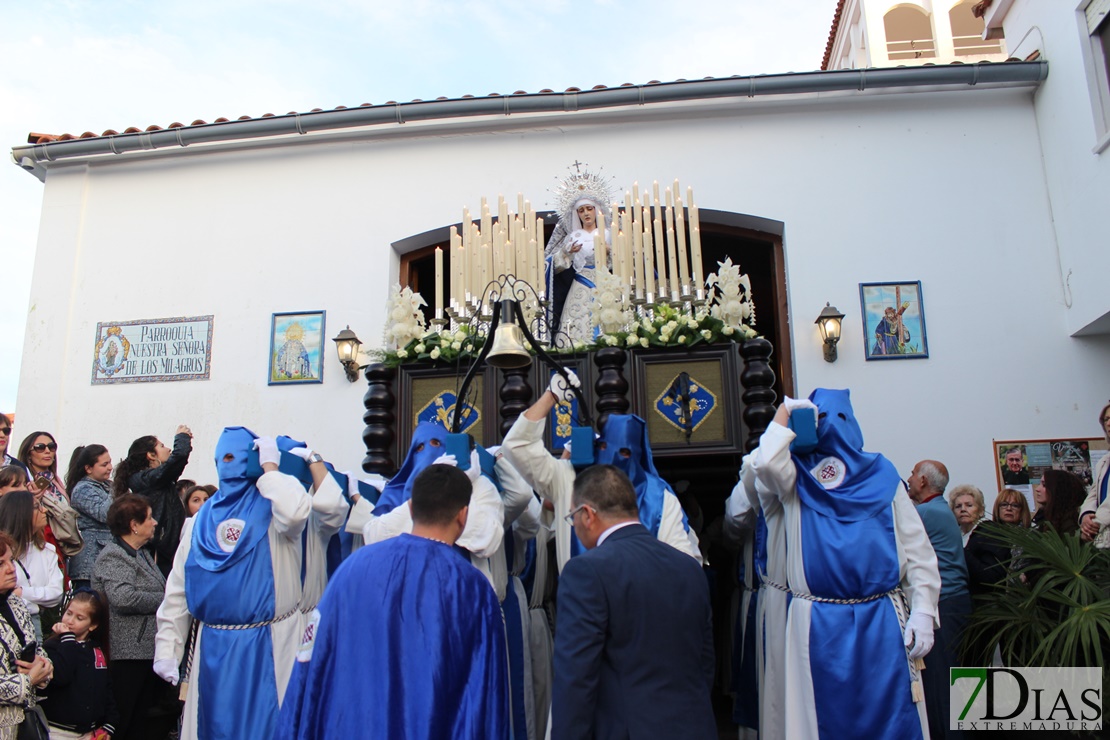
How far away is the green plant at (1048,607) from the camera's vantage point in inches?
167

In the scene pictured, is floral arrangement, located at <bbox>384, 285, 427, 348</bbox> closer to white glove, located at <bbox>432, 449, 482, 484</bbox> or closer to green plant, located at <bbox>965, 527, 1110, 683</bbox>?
white glove, located at <bbox>432, 449, 482, 484</bbox>

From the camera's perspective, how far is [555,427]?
5.59m

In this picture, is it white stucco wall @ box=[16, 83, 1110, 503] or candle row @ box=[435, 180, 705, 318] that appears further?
white stucco wall @ box=[16, 83, 1110, 503]

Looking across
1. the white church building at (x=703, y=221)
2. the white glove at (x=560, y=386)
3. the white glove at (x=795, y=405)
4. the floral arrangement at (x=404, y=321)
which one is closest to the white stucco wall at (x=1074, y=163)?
the white church building at (x=703, y=221)

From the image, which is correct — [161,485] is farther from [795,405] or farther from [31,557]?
[795,405]

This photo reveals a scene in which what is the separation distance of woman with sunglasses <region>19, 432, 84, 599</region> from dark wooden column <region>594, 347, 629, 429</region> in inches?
119

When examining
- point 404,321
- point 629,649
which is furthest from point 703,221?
point 629,649

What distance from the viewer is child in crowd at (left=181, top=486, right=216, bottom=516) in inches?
236

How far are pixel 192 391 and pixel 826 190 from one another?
628 centimetres

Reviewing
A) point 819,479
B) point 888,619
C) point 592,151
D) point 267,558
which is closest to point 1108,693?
point 888,619

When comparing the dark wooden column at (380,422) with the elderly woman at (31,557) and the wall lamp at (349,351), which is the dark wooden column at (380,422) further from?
the wall lamp at (349,351)

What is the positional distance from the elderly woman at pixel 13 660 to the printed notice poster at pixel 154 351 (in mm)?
4997

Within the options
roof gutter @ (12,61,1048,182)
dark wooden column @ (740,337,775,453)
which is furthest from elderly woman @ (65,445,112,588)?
roof gutter @ (12,61,1048,182)

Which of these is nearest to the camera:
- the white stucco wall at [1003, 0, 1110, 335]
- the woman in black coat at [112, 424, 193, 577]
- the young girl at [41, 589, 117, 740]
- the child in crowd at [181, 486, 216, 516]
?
the young girl at [41, 589, 117, 740]
